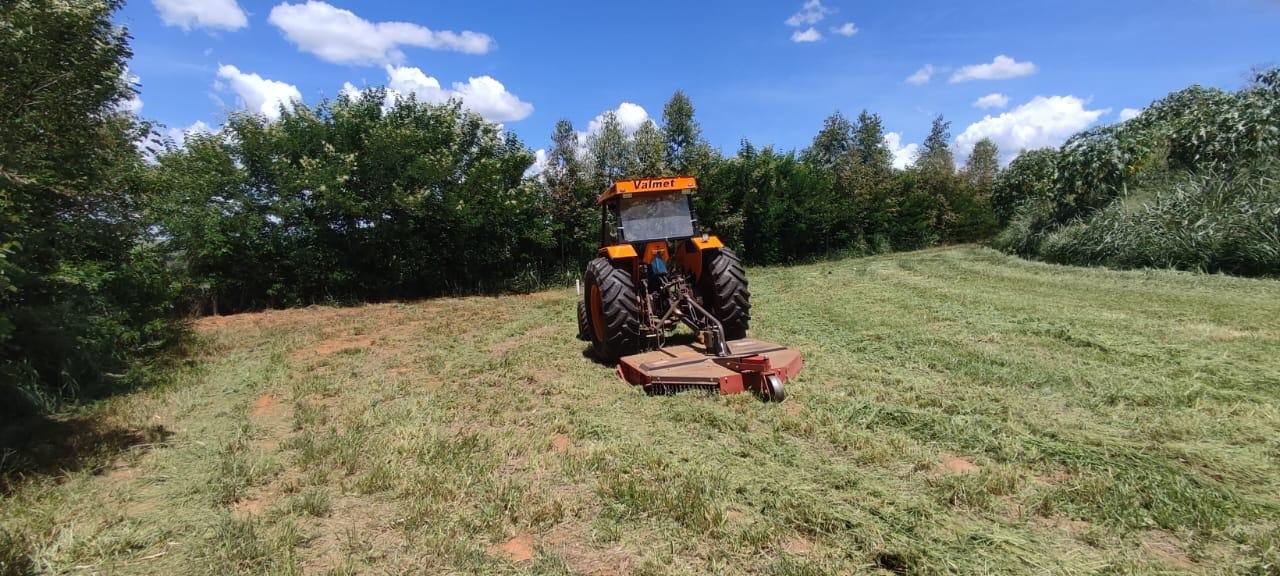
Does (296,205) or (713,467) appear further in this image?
(296,205)

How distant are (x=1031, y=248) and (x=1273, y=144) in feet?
14.5

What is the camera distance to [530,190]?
44.5 ft

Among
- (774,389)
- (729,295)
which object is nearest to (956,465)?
(774,389)

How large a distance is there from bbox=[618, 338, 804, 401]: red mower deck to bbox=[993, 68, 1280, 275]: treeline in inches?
391

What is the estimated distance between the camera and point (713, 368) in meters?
4.89

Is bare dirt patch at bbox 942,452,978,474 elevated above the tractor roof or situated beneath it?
situated beneath

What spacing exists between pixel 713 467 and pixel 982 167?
3257 cm

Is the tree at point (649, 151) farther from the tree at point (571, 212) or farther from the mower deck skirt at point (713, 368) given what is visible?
the mower deck skirt at point (713, 368)

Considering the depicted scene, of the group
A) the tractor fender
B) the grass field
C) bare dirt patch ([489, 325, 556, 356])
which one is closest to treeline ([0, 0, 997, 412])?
the grass field

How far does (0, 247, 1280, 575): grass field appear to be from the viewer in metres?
2.55

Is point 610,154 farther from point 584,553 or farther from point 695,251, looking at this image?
point 584,553

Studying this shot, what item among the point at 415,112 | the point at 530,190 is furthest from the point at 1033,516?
the point at 415,112

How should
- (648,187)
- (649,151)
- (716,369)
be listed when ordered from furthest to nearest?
(649,151) < (648,187) < (716,369)

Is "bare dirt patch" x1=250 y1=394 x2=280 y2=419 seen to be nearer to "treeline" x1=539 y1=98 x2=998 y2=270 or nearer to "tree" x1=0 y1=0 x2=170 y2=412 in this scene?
"tree" x1=0 y1=0 x2=170 y2=412
